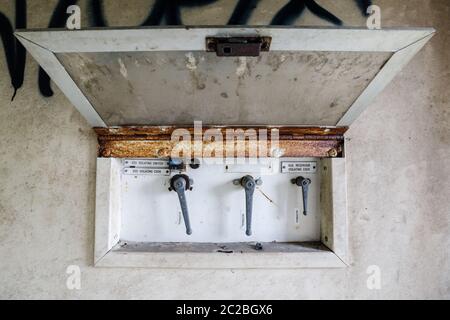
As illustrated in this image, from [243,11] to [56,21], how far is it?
893 mm

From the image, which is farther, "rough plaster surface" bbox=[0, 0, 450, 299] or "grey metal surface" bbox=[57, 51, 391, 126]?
"rough plaster surface" bbox=[0, 0, 450, 299]

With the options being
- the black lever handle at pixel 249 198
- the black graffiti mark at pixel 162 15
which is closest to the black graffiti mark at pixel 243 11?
the black graffiti mark at pixel 162 15

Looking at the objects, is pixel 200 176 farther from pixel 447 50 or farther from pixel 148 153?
pixel 447 50

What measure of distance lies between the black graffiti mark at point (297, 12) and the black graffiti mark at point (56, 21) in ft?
3.20

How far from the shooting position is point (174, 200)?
4.69 feet

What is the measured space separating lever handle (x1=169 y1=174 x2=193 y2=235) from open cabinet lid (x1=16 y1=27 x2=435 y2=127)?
0.26 metres

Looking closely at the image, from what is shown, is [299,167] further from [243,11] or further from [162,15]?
[162,15]

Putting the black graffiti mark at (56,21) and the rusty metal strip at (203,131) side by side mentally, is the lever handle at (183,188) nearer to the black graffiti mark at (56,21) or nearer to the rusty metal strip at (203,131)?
the rusty metal strip at (203,131)

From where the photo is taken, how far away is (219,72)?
0.99m

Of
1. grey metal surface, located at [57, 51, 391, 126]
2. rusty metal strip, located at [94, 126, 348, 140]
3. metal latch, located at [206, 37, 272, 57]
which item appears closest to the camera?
metal latch, located at [206, 37, 272, 57]

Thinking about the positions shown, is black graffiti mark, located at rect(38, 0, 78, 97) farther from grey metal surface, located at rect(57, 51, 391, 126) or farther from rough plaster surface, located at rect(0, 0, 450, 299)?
grey metal surface, located at rect(57, 51, 391, 126)

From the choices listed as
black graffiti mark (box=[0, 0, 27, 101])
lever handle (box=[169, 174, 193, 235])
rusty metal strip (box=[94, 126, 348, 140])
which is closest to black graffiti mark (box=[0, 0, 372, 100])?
black graffiti mark (box=[0, 0, 27, 101])

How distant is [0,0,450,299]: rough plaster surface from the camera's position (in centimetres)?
141

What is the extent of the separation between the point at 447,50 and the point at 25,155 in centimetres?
210
